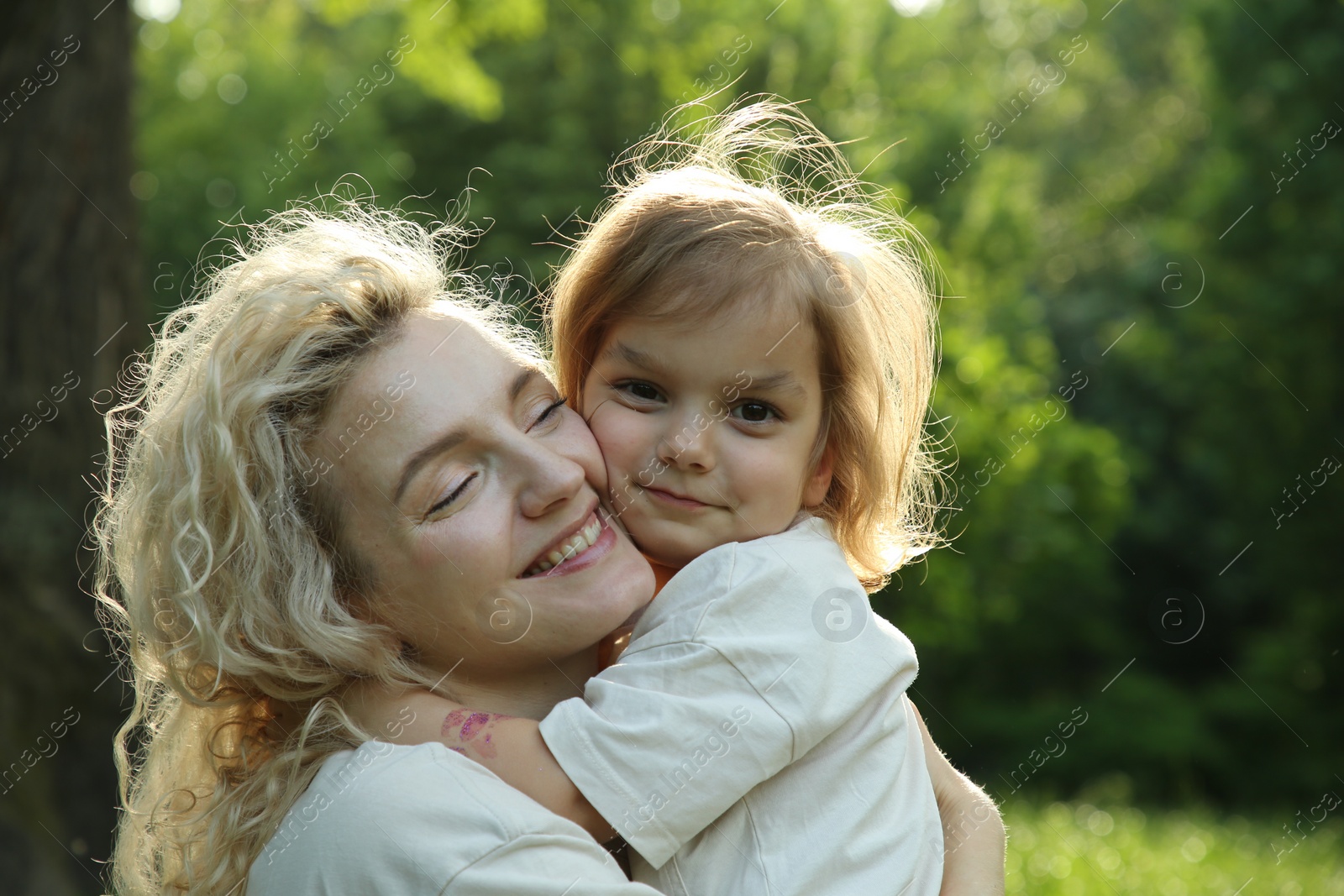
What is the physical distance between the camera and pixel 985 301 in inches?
485

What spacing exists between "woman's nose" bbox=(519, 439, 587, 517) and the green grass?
4.37m

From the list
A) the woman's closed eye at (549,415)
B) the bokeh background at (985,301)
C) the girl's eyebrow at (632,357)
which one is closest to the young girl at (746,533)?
the girl's eyebrow at (632,357)

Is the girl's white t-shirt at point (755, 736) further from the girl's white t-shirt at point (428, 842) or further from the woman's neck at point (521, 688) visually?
the woman's neck at point (521, 688)

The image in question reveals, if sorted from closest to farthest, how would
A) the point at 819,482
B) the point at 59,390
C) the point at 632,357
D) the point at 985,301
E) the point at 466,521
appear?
the point at 466,521
the point at 632,357
the point at 819,482
the point at 59,390
the point at 985,301

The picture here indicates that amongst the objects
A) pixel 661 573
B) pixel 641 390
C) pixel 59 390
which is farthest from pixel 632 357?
pixel 59 390

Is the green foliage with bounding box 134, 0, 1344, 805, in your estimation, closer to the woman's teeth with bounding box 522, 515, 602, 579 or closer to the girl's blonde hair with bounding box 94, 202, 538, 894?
the woman's teeth with bounding box 522, 515, 602, 579

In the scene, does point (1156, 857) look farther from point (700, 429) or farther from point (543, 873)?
point (543, 873)

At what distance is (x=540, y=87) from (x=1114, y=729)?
12481 millimetres

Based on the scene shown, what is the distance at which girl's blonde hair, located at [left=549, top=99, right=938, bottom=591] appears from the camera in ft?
7.77

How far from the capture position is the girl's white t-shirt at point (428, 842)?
1.74 meters

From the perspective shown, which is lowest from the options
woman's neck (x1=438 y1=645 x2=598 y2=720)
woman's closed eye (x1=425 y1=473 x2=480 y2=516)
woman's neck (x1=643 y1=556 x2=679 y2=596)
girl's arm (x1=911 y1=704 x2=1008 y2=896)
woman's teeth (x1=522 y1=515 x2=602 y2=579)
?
girl's arm (x1=911 y1=704 x2=1008 y2=896)

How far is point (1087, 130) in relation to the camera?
87.8 feet

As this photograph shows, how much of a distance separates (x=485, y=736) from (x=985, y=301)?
439 inches

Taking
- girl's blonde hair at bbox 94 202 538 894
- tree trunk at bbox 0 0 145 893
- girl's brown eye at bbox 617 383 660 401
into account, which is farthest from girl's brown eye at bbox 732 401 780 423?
tree trunk at bbox 0 0 145 893
